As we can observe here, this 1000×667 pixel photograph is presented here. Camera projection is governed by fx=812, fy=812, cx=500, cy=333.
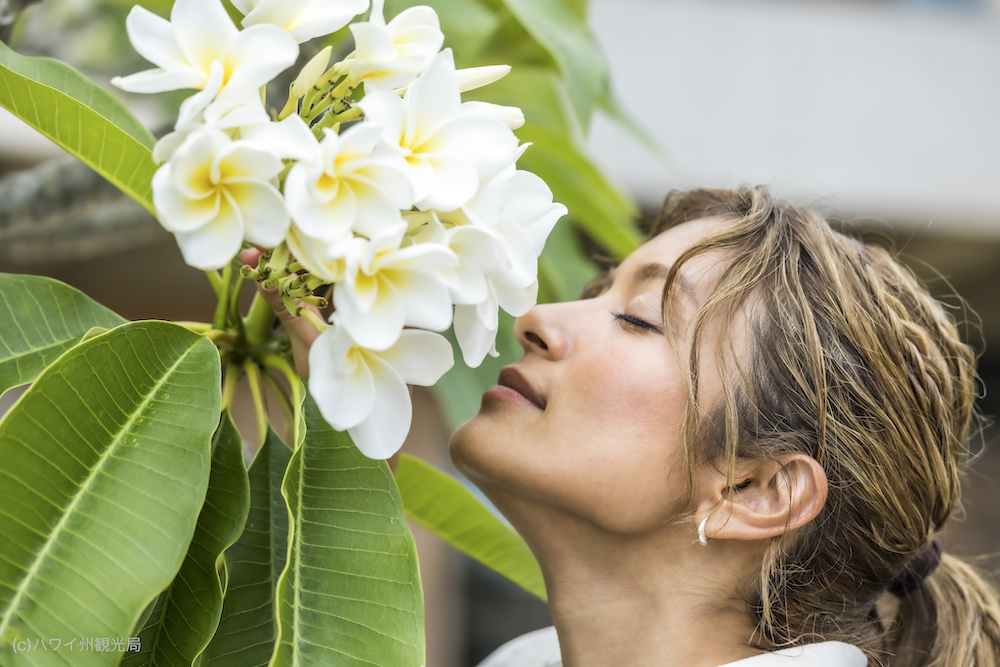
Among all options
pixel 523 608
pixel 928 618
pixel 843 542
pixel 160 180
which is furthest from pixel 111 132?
pixel 523 608

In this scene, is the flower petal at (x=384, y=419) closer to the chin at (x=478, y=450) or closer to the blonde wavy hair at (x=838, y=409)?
the chin at (x=478, y=450)

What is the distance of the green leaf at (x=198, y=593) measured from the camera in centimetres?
66

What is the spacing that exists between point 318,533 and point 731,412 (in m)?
0.45

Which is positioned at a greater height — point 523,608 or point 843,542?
point 843,542

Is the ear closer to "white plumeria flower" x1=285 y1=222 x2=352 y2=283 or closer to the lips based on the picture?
the lips

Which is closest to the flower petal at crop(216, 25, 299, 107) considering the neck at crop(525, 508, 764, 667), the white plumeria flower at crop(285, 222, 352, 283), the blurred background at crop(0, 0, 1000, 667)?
the white plumeria flower at crop(285, 222, 352, 283)

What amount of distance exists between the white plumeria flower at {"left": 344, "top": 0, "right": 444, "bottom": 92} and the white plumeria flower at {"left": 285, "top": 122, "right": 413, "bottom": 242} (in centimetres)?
9

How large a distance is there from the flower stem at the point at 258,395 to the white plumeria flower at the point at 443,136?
1.08 feet

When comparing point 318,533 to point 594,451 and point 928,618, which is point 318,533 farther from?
point 928,618

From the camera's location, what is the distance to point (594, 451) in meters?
0.84

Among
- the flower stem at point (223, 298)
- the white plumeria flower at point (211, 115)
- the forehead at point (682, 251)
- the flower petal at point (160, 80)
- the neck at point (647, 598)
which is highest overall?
the flower petal at point (160, 80)

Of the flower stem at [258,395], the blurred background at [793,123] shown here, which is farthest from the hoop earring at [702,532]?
the blurred background at [793,123]

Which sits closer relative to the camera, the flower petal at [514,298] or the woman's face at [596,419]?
the flower petal at [514,298]

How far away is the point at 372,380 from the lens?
1.98 ft
